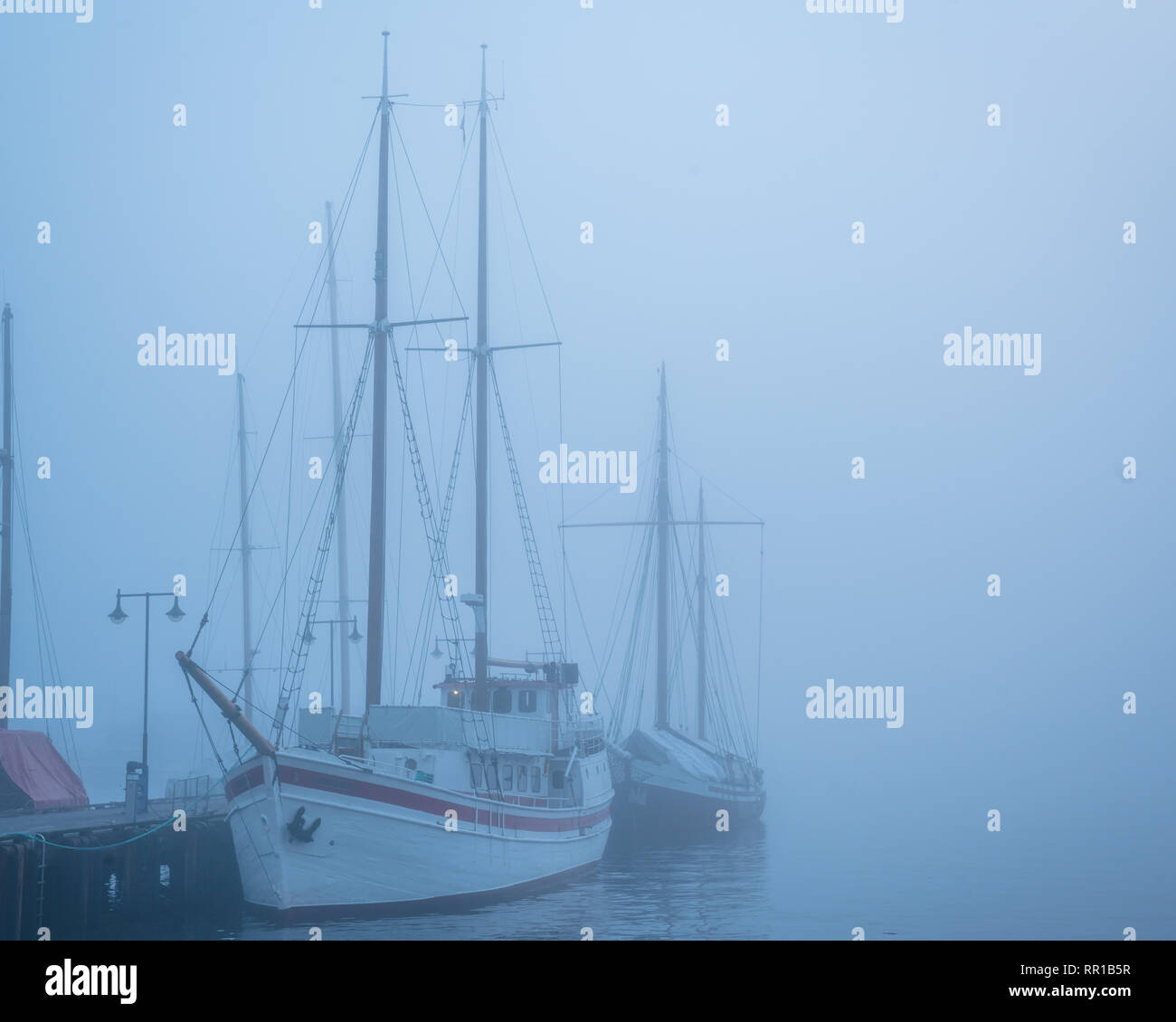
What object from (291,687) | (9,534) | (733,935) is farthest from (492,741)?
(9,534)

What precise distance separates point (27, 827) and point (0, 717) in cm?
848

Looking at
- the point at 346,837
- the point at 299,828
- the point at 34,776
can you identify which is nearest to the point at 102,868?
the point at 299,828

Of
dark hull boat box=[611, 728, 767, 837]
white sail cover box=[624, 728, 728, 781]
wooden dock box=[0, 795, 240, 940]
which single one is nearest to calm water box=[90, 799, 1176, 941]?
wooden dock box=[0, 795, 240, 940]

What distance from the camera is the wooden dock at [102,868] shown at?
72.9ft

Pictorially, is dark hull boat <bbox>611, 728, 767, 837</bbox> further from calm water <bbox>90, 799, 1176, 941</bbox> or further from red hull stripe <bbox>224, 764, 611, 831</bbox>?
red hull stripe <bbox>224, 764, 611, 831</bbox>

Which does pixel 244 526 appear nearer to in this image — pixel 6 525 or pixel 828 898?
pixel 6 525

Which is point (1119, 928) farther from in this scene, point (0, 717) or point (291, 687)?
point (0, 717)

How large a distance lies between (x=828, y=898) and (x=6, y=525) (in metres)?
25.9

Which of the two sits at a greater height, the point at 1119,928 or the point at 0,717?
the point at 0,717

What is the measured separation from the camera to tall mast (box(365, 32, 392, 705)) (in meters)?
30.1

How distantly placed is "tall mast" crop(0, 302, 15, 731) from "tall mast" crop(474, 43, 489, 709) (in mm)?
13444

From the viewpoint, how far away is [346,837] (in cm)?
2502
